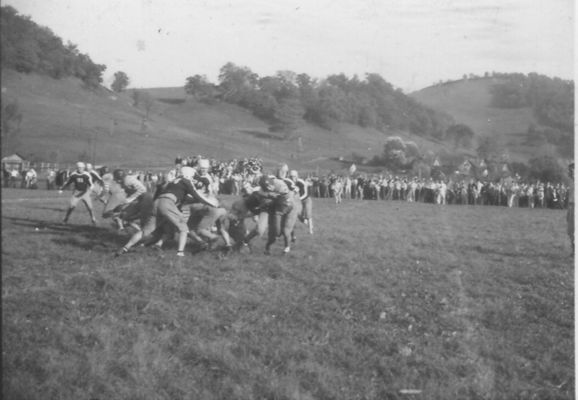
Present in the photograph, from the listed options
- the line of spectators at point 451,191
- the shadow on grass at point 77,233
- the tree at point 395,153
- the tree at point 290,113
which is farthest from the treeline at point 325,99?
the line of spectators at point 451,191

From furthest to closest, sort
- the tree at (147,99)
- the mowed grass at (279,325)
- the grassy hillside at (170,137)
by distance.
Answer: the grassy hillside at (170,137) < the tree at (147,99) < the mowed grass at (279,325)

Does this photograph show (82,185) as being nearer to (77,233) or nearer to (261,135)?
(77,233)

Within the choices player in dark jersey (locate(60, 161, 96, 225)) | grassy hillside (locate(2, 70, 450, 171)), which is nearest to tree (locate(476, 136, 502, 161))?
grassy hillside (locate(2, 70, 450, 171))

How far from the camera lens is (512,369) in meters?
4.57

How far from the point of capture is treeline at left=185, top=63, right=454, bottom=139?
8.35 meters

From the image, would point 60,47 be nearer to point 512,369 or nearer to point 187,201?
point 187,201

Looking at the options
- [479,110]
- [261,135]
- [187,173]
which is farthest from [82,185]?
[479,110]

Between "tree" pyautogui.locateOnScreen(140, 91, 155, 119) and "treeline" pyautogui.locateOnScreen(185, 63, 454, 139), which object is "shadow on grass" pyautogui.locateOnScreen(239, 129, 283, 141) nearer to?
"treeline" pyautogui.locateOnScreen(185, 63, 454, 139)

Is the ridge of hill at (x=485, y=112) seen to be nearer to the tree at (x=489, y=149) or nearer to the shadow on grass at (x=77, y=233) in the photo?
the tree at (x=489, y=149)

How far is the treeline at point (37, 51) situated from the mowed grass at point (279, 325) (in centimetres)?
252

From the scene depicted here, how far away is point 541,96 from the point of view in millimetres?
10180

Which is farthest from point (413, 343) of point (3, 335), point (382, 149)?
point (382, 149)

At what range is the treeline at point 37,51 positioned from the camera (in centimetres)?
497

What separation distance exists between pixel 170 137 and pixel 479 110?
11.5 m
